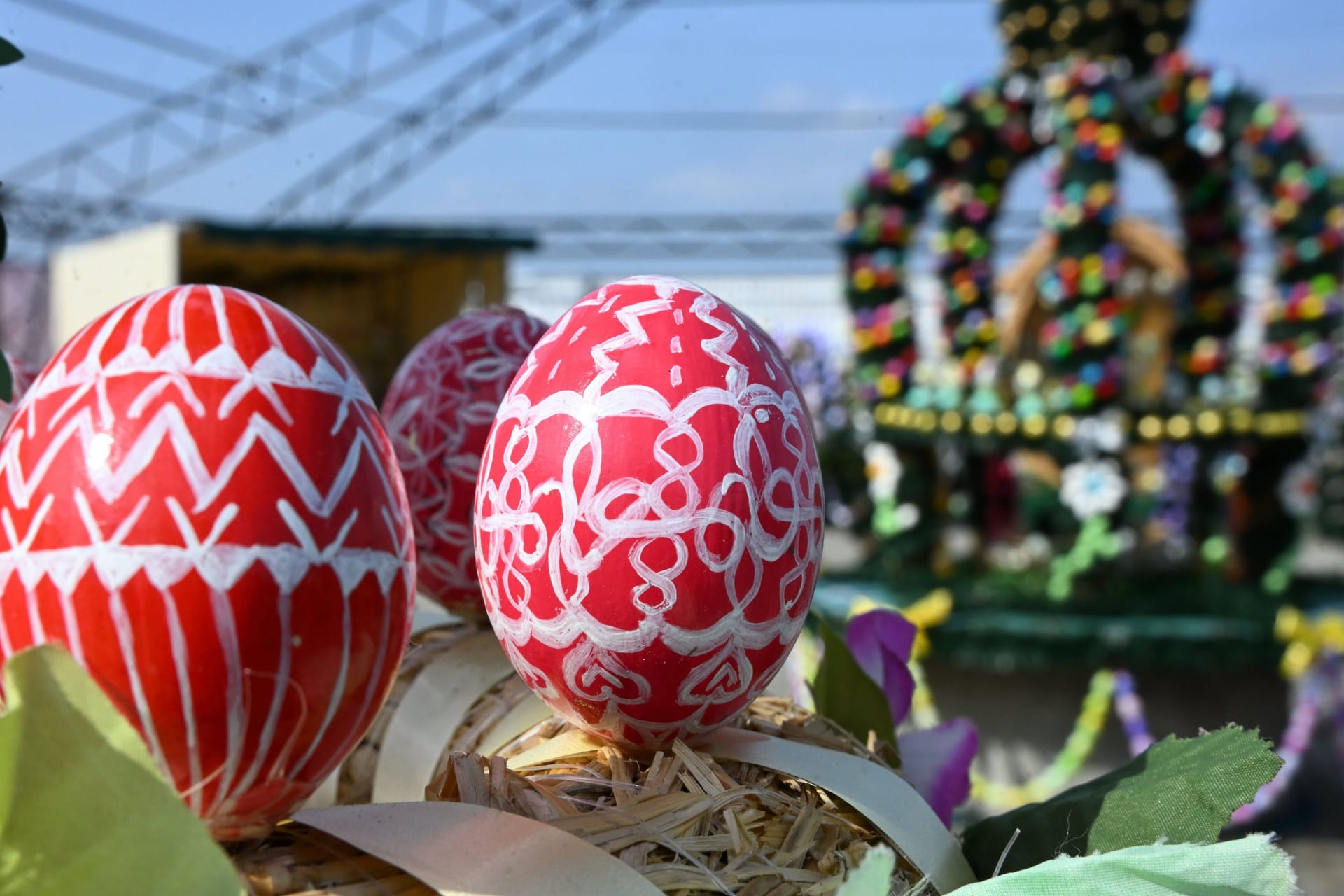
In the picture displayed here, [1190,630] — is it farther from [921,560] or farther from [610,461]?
[610,461]

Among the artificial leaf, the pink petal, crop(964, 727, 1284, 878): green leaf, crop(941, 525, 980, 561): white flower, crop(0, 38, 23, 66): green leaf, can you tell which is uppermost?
crop(0, 38, 23, 66): green leaf

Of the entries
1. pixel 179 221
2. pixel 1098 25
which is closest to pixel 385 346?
pixel 179 221

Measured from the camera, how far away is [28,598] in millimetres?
604

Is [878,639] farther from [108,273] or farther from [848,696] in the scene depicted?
[108,273]

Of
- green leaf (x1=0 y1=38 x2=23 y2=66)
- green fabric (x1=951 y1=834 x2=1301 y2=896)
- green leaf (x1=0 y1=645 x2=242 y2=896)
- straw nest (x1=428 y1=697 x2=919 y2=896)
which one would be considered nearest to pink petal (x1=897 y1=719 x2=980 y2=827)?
straw nest (x1=428 y1=697 x2=919 y2=896)

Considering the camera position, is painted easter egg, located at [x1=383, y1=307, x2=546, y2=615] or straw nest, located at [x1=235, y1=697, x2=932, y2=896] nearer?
straw nest, located at [x1=235, y1=697, x2=932, y2=896]

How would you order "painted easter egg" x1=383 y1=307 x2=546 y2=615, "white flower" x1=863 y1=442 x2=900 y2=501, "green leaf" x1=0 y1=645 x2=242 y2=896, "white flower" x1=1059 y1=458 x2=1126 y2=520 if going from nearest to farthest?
"green leaf" x1=0 y1=645 x2=242 y2=896 → "painted easter egg" x1=383 y1=307 x2=546 y2=615 → "white flower" x1=1059 y1=458 x2=1126 y2=520 → "white flower" x1=863 y1=442 x2=900 y2=501

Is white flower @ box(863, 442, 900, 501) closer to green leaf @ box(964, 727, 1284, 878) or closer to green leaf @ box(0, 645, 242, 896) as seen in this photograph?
green leaf @ box(964, 727, 1284, 878)

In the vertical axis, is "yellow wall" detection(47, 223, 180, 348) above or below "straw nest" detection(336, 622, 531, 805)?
above

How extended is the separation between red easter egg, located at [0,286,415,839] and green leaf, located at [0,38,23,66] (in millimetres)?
293

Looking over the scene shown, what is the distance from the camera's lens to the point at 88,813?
535 mm

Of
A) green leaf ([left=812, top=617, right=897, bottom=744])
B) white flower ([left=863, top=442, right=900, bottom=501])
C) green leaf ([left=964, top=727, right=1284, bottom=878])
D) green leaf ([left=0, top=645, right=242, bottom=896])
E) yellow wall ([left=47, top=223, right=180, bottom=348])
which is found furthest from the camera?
white flower ([left=863, top=442, right=900, bottom=501])

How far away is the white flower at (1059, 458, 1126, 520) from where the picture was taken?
4.57 meters

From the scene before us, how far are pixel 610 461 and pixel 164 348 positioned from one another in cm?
28
